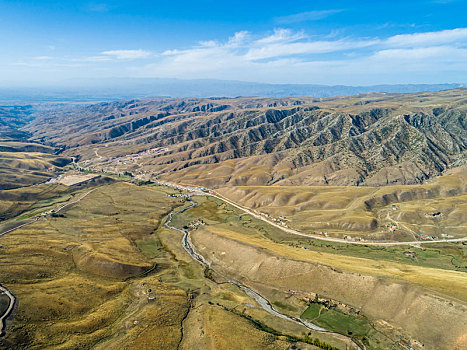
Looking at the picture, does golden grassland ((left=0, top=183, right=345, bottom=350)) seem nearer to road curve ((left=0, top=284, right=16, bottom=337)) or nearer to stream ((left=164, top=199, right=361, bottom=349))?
road curve ((left=0, top=284, right=16, bottom=337))

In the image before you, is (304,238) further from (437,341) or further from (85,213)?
(85,213)

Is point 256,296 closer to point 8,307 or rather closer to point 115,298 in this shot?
point 115,298

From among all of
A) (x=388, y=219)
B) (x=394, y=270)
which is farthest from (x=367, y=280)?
(x=388, y=219)

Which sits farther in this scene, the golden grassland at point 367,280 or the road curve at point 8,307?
the golden grassland at point 367,280

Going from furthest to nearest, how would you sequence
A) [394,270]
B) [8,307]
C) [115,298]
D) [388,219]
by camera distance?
[388,219], [394,270], [115,298], [8,307]

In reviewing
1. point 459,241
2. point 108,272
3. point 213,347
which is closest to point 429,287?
point 213,347

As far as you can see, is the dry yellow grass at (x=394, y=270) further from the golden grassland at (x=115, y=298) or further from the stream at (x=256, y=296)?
the golden grassland at (x=115, y=298)

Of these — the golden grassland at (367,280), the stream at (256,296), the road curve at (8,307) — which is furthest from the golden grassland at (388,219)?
the road curve at (8,307)

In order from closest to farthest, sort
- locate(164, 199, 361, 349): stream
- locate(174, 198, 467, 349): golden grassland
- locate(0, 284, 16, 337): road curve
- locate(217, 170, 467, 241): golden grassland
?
locate(0, 284, 16, 337): road curve, locate(174, 198, 467, 349): golden grassland, locate(164, 199, 361, 349): stream, locate(217, 170, 467, 241): golden grassland

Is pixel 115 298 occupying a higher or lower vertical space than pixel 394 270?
lower

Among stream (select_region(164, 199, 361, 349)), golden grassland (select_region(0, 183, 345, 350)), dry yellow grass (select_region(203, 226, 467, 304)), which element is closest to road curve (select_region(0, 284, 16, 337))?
golden grassland (select_region(0, 183, 345, 350))

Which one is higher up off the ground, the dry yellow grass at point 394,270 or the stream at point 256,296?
the dry yellow grass at point 394,270
